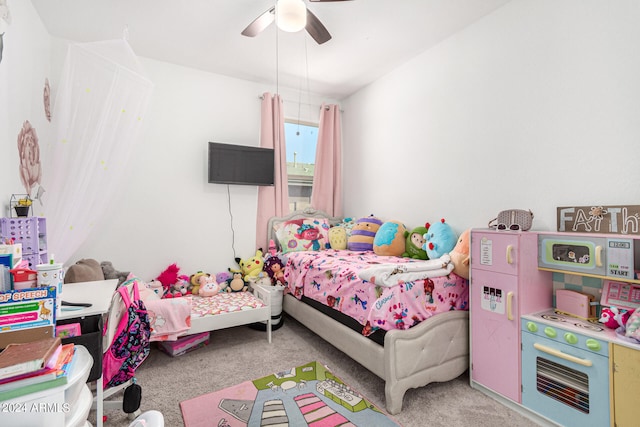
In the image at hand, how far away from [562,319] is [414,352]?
3.01 ft

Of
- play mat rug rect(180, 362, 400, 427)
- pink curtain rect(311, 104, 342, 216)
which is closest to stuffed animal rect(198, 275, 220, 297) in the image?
play mat rug rect(180, 362, 400, 427)

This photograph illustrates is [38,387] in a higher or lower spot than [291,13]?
lower

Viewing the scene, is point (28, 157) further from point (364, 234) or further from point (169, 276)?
point (364, 234)

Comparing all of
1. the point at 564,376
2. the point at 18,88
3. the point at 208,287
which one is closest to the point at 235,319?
the point at 208,287

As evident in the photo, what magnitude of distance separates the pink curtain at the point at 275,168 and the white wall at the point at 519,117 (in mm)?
1301

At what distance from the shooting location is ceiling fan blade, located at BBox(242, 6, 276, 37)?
229 centimetres

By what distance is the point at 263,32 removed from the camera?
9.44 feet

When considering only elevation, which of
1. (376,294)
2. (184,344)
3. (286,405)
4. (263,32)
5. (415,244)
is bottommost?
(286,405)

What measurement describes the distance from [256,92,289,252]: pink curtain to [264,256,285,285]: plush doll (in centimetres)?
39

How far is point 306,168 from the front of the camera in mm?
4375

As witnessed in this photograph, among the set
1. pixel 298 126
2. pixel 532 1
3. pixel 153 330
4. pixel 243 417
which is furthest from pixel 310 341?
pixel 532 1

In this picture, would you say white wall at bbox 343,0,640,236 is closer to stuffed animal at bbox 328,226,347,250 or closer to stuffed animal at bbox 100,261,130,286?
stuffed animal at bbox 328,226,347,250

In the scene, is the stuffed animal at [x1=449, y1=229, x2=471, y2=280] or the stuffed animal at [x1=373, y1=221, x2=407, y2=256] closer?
the stuffed animal at [x1=449, y1=229, x2=471, y2=280]

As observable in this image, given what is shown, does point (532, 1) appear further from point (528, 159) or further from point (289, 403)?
point (289, 403)
